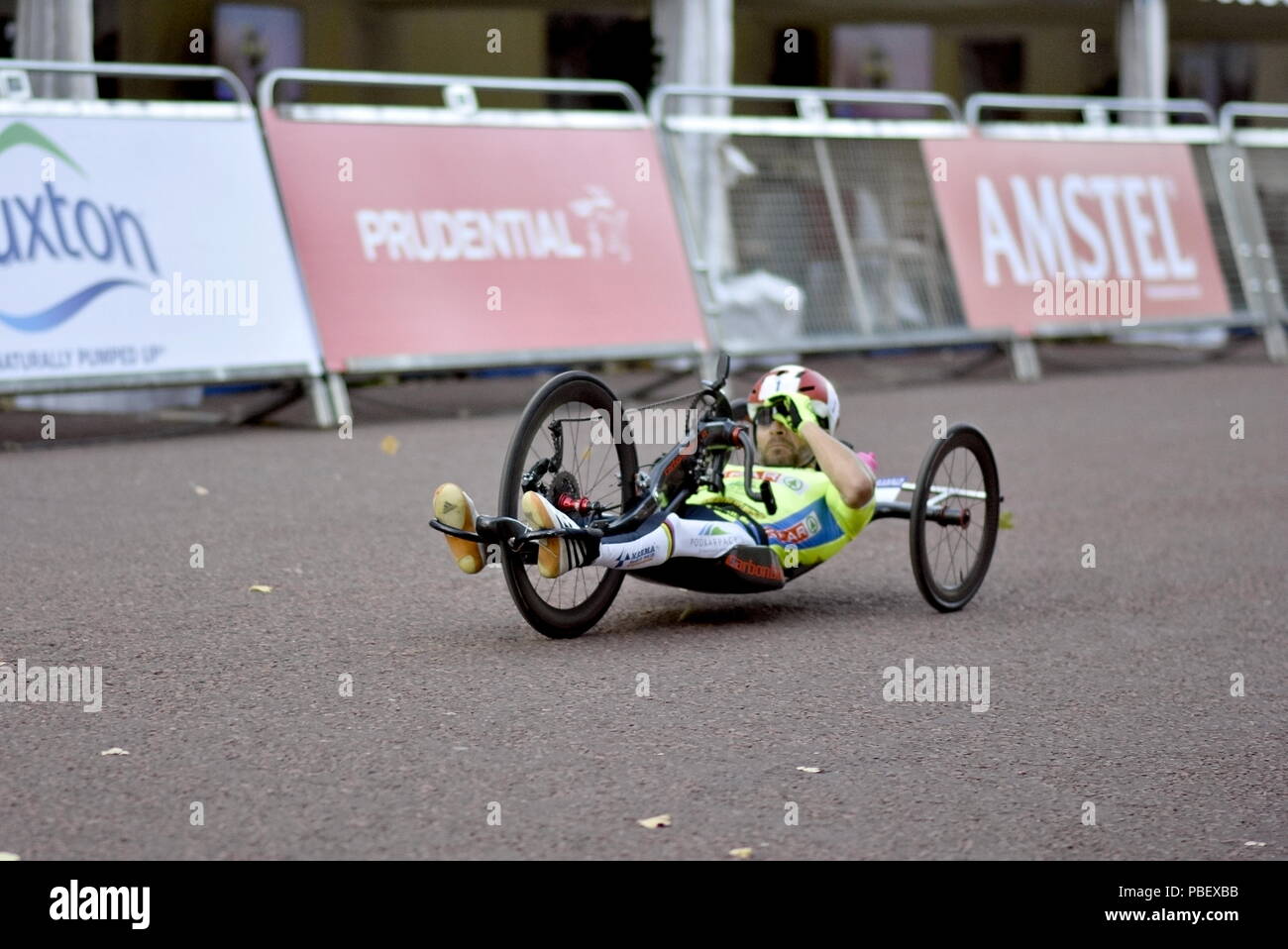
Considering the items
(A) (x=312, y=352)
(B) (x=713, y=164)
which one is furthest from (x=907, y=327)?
(A) (x=312, y=352)

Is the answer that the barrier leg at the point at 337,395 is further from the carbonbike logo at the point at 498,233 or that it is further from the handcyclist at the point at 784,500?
the handcyclist at the point at 784,500

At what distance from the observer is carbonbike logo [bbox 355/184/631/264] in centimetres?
1191

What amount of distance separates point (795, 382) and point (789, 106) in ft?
54.5

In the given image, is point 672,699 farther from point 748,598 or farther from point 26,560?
point 26,560

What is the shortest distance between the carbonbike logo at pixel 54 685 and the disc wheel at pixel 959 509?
2.61m

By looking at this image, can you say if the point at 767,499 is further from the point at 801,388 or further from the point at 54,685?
the point at 54,685

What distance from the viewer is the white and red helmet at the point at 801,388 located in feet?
21.6

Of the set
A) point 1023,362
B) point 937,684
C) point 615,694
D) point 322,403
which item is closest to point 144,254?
point 322,403

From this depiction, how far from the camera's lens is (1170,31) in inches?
993

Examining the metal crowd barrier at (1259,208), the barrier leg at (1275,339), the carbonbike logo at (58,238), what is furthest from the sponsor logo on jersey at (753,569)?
the barrier leg at (1275,339)

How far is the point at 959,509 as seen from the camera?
678 centimetres

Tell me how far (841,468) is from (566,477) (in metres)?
0.99
